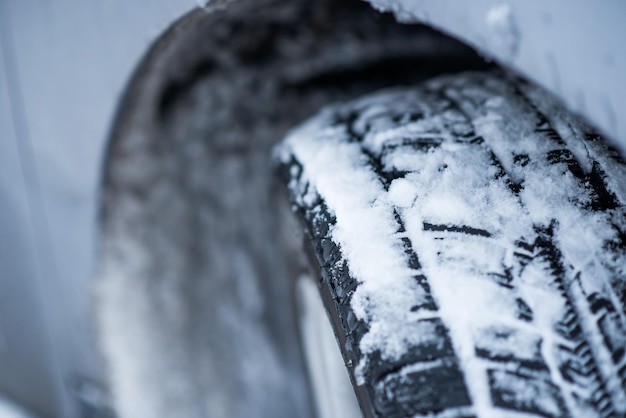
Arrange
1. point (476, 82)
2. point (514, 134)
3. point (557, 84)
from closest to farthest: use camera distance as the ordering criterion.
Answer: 1. point (557, 84)
2. point (514, 134)
3. point (476, 82)

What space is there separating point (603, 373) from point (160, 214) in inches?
23.3

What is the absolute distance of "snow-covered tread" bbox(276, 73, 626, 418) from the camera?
0.43 metres

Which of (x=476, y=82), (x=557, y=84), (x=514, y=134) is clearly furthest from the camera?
(x=476, y=82)

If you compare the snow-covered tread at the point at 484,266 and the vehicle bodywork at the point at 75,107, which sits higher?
the vehicle bodywork at the point at 75,107

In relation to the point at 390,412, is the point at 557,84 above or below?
above

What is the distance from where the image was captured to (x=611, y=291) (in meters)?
0.43

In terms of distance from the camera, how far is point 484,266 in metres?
0.46

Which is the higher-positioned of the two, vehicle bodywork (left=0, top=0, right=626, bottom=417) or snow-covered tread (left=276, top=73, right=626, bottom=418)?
vehicle bodywork (left=0, top=0, right=626, bottom=417)

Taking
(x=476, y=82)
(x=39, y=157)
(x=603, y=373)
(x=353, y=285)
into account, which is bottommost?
(x=603, y=373)

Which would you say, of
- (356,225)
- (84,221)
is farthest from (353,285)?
(84,221)

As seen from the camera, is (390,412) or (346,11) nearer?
(390,412)

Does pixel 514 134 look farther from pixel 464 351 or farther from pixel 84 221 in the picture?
pixel 84 221

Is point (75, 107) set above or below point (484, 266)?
above

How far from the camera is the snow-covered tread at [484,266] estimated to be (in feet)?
1.41
